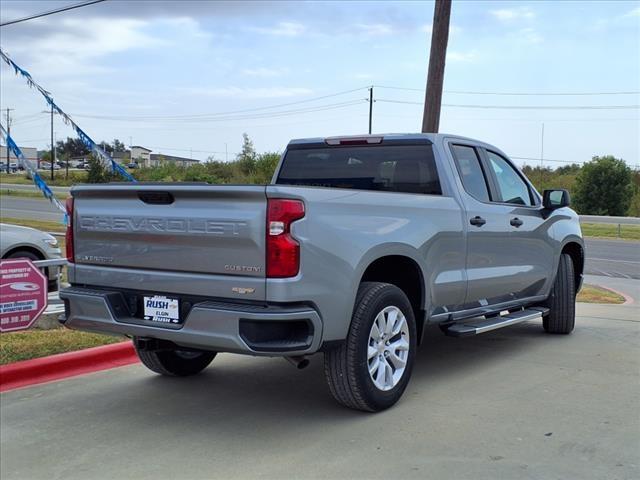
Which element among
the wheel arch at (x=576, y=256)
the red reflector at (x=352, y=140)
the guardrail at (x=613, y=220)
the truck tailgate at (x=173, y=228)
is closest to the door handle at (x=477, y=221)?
the red reflector at (x=352, y=140)

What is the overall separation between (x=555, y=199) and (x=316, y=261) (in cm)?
382

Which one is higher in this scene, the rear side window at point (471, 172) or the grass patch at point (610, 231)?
the rear side window at point (471, 172)

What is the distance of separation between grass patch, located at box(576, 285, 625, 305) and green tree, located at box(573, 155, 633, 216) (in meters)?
28.5

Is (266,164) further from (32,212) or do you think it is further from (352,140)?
(352,140)

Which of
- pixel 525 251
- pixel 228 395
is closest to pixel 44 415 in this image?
pixel 228 395

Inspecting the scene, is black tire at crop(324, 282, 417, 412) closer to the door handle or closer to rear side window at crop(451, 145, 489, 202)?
the door handle

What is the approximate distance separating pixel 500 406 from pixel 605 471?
3.85 ft

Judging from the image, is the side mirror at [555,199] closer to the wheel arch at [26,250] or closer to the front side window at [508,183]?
the front side window at [508,183]

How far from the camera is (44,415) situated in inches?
196

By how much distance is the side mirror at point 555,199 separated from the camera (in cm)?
697

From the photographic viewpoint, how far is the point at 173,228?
4.35 meters

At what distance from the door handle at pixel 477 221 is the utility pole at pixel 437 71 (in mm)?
6014

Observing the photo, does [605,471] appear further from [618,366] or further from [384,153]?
[384,153]

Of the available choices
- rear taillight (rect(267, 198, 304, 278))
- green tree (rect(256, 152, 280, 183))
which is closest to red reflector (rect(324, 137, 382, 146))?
rear taillight (rect(267, 198, 304, 278))
